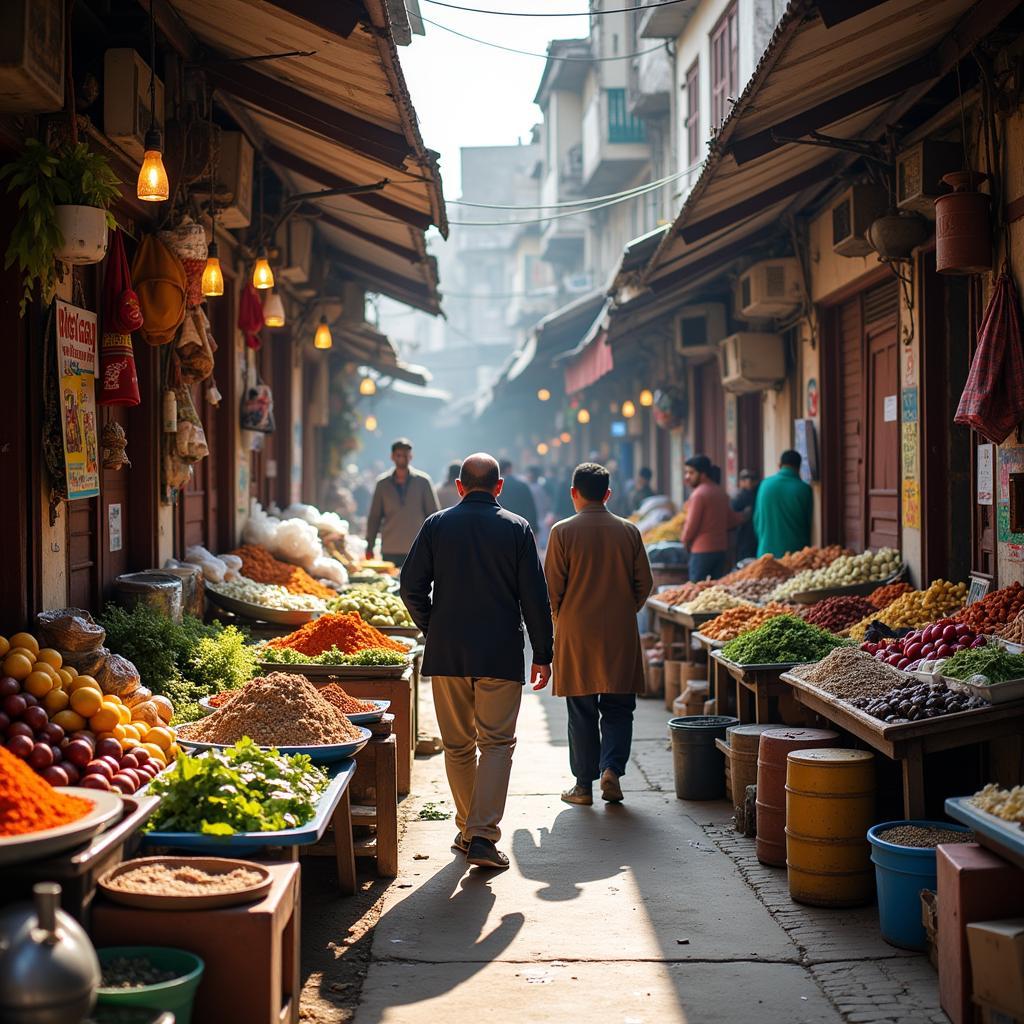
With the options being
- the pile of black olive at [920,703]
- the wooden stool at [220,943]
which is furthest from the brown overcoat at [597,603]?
the wooden stool at [220,943]

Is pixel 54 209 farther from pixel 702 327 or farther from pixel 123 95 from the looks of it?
pixel 702 327

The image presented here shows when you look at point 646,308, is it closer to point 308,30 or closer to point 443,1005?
point 308,30

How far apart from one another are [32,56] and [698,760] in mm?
5463

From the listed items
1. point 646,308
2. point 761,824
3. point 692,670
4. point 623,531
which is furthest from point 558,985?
point 646,308

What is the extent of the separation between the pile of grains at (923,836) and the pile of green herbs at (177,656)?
3.44 meters

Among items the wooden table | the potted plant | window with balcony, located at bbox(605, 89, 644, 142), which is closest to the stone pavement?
the wooden table

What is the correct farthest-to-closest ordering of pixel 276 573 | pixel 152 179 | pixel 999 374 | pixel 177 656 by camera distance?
pixel 276 573, pixel 177 656, pixel 999 374, pixel 152 179

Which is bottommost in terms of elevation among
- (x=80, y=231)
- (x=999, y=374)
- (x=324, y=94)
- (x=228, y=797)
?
(x=228, y=797)

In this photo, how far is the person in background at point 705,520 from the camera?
44.9 ft

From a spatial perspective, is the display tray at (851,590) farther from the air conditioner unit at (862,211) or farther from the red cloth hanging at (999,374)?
the red cloth hanging at (999,374)

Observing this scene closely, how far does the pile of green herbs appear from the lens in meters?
6.99

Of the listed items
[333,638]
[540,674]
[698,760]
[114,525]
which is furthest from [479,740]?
[114,525]

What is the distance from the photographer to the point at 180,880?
407 centimetres

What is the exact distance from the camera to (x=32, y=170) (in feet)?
18.9
